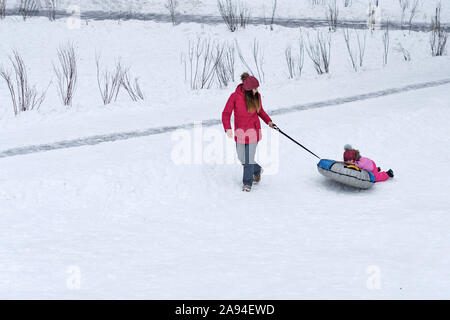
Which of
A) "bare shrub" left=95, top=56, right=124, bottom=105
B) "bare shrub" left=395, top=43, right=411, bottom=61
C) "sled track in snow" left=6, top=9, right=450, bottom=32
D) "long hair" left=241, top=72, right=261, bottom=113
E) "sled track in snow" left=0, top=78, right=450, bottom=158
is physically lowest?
"sled track in snow" left=0, top=78, right=450, bottom=158

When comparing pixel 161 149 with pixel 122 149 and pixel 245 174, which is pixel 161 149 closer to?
pixel 122 149

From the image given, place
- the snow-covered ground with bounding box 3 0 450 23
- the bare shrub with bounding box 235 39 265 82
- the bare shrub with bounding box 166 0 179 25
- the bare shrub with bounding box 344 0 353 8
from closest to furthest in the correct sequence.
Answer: the bare shrub with bounding box 235 39 265 82 < the bare shrub with bounding box 166 0 179 25 < the snow-covered ground with bounding box 3 0 450 23 < the bare shrub with bounding box 344 0 353 8

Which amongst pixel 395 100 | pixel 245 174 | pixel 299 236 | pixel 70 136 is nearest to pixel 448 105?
pixel 395 100

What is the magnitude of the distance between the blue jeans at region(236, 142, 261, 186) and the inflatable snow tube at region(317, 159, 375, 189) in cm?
75

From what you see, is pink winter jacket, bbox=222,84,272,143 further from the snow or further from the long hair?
the snow

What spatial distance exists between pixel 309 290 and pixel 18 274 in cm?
212

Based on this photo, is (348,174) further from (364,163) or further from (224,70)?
(224,70)

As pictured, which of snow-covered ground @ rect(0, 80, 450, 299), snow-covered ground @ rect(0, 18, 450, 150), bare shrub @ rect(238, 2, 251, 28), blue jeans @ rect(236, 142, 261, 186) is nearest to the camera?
snow-covered ground @ rect(0, 80, 450, 299)

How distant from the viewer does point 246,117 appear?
6297 millimetres

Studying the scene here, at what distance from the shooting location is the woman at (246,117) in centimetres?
617

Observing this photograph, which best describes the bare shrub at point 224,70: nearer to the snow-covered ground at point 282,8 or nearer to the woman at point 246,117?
the snow-covered ground at point 282,8

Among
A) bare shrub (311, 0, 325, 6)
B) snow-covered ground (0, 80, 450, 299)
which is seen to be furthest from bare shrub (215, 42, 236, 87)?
bare shrub (311, 0, 325, 6)

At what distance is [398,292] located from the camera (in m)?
4.11

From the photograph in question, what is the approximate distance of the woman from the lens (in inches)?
243
